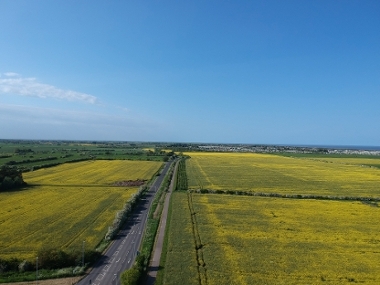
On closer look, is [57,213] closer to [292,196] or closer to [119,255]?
[119,255]

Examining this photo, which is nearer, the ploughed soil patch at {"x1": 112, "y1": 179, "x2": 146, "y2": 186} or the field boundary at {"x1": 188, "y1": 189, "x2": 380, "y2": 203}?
the field boundary at {"x1": 188, "y1": 189, "x2": 380, "y2": 203}

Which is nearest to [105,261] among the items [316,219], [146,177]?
[316,219]

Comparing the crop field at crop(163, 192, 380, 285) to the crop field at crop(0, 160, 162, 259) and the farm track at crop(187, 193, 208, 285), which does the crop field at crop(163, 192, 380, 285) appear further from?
the crop field at crop(0, 160, 162, 259)

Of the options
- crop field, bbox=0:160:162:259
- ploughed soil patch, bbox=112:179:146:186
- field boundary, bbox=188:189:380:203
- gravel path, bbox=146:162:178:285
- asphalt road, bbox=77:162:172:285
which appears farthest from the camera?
ploughed soil patch, bbox=112:179:146:186

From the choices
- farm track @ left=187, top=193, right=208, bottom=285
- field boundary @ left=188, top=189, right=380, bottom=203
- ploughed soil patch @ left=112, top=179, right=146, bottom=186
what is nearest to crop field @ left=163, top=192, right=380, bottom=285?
farm track @ left=187, top=193, right=208, bottom=285

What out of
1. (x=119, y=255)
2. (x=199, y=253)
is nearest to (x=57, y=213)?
(x=119, y=255)

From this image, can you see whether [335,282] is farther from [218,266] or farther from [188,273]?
[188,273]
